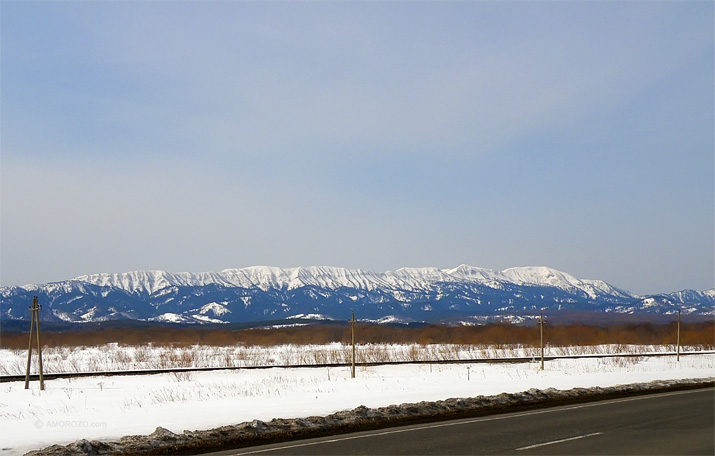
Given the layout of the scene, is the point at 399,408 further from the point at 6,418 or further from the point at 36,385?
the point at 36,385

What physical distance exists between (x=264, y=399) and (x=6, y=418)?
8652mm

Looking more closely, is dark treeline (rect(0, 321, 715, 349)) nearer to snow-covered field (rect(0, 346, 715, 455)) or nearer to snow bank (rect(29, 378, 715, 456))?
snow-covered field (rect(0, 346, 715, 455))

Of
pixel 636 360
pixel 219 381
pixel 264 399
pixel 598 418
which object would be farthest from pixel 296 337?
pixel 598 418

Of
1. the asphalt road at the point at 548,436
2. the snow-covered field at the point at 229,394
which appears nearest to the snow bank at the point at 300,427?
the asphalt road at the point at 548,436

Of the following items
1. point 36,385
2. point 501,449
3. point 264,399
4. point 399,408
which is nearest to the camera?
point 501,449

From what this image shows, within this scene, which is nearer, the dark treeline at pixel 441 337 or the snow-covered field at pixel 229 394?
the snow-covered field at pixel 229 394

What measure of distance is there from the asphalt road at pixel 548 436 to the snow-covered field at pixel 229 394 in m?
4.39

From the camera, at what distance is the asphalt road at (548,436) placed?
45.5 feet

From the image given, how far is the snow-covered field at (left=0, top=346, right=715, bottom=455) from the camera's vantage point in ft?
61.3

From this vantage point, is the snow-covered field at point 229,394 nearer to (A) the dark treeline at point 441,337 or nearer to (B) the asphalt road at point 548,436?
(B) the asphalt road at point 548,436

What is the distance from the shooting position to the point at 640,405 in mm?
21438

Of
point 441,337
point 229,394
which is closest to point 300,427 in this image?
point 229,394

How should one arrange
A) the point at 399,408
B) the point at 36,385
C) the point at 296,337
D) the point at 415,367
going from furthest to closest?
the point at 296,337 < the point at 415,367 < the point at 36,385 < the point at 399,408

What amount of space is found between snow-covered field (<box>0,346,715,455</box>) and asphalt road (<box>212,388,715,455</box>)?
4388mm
